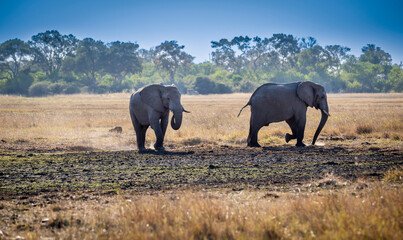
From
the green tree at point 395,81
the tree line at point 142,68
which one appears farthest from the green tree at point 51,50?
the green tree at point 395,81

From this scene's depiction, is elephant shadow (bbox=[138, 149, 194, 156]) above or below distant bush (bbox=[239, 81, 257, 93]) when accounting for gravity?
below

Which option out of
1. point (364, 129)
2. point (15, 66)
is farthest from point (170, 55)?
point (364, 129)

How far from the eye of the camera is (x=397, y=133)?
53.6 feet

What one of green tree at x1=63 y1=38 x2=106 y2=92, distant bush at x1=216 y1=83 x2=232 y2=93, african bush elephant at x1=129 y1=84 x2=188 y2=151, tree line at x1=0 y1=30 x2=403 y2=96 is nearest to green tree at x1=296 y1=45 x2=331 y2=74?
tree line at x1=0 y1=30 x2=403 y2=96

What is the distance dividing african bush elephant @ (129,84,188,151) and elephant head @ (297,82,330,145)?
389cm

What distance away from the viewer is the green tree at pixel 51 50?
90.9m

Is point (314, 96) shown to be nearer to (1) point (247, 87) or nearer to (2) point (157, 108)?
(2) point (157, 108)

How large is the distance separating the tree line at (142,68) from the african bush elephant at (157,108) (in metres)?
62.2

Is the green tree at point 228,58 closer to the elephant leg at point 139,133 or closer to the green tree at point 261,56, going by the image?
the green tree at point 261,56

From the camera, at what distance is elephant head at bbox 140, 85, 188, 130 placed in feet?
47.4

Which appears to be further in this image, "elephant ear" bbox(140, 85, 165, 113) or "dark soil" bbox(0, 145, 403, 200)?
"elephant ear" bbox(140, 85, 165, 113)

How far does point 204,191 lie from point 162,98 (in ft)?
23.1

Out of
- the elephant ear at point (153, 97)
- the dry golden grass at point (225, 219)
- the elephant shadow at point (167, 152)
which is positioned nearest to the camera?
the dry golden grass at point (225, 219)

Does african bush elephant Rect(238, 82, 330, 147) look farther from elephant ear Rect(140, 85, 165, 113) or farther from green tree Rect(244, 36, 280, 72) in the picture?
green tree Rect(244, 36, 280, 72)
